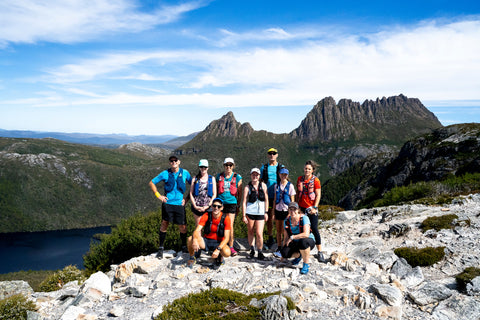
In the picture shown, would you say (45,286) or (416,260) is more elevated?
(416,260)

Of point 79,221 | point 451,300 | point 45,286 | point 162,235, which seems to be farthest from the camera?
point 79,221

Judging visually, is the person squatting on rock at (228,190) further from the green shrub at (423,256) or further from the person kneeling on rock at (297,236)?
the green shrub at (423,256)

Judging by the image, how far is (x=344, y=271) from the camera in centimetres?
852

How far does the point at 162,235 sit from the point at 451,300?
8660mm

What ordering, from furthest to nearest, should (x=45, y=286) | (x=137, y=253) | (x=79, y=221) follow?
(x=79, y=221) < (x=137, y=253) < (x=45, y=286)

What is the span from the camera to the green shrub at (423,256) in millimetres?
8781

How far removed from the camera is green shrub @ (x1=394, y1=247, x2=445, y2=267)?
28.8ft

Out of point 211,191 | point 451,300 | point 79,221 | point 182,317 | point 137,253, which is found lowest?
point 79,221

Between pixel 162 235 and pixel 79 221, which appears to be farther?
pixel 79 221

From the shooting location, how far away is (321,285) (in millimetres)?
7461

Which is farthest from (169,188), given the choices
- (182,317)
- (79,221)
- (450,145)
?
(79,221)

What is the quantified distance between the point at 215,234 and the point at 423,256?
6760mm

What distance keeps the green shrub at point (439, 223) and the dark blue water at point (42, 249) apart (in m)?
92.2

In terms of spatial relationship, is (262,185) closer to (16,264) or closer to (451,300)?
(451,300)
